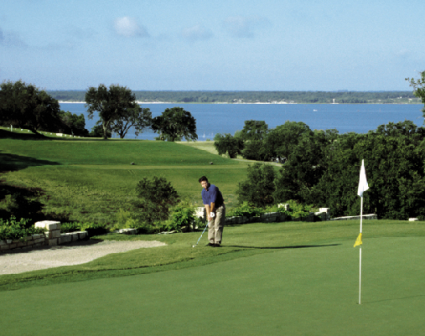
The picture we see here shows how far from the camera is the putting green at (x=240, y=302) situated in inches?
242

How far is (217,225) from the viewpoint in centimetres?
1313

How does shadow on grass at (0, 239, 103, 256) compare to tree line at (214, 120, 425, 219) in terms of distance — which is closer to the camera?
shadow on grass at (0, 239, 103, 256)

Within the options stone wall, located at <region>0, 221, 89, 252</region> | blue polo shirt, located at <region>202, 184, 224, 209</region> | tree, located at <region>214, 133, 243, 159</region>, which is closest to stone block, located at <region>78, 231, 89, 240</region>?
stone wall, located at <region>0, 221, 89, 252</region>

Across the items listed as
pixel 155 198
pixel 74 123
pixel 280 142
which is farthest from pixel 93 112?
pixel 155 198

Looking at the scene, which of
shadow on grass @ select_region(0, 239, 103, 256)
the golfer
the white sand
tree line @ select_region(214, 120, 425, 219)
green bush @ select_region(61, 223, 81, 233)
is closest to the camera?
the white sand

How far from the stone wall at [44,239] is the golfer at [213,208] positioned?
18.1 feet

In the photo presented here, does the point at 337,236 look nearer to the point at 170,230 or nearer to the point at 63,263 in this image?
the point at 170,230

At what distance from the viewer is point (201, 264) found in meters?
11.1

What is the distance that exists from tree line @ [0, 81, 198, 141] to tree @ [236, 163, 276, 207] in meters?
42.9

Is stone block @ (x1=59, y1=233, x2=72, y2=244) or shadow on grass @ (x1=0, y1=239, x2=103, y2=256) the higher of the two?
stone block @ (x1=59, y1=233, x2=72, y2=244)

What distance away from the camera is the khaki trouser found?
12.9 metres

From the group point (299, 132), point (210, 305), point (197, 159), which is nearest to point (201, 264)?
point (210, 305)

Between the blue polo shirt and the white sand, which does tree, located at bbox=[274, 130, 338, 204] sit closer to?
the white sand

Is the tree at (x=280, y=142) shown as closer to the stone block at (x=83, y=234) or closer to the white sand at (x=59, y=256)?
the stone block at (x=83, y=234)
